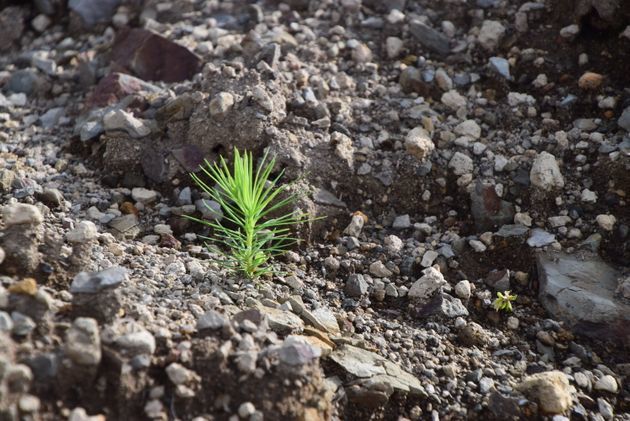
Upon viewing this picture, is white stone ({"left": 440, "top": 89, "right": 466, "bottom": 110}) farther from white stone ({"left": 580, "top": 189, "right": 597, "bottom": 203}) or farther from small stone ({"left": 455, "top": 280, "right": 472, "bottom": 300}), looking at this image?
small stone ({"left": 455, "top": 280, "right": 472, "bottom": 300})

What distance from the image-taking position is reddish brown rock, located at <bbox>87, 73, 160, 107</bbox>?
3.79 m

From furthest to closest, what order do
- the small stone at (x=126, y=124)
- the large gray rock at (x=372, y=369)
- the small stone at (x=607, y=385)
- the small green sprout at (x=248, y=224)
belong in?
the small stone at (x=126, y=124) → the small green sprout at (x=248, y=224) → the small stone at (x=607, y=385) → the large gray rock at (x=372, y=369)

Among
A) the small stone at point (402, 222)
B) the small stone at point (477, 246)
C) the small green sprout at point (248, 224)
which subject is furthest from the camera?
the small stone at point (402, 222)

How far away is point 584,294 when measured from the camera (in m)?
3.03

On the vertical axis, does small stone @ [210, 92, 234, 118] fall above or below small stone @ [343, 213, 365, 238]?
above

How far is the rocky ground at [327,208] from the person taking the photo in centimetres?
231

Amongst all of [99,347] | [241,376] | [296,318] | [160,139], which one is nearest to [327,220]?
[296,318]

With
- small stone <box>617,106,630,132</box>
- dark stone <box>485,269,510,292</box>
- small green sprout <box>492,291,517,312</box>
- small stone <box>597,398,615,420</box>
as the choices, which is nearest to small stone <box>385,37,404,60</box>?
small stone <box>617,106,630,132</box>

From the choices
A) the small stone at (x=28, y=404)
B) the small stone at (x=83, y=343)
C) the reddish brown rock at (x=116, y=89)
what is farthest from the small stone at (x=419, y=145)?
the small stone at (x=28, y=404)

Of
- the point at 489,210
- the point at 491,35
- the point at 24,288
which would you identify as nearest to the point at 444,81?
the point at 491,35

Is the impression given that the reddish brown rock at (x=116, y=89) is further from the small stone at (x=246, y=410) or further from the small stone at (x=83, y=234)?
the small stone at (x=246, y=410)

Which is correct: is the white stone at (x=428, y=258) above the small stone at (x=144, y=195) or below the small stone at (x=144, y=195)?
above

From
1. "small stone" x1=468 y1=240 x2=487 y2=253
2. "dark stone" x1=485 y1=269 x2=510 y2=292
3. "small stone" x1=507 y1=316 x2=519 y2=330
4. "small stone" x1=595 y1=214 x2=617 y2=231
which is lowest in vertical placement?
"small stone" x1=507 y1=316 x2=519 y2=330

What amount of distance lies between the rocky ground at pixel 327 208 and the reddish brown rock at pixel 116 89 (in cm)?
2
